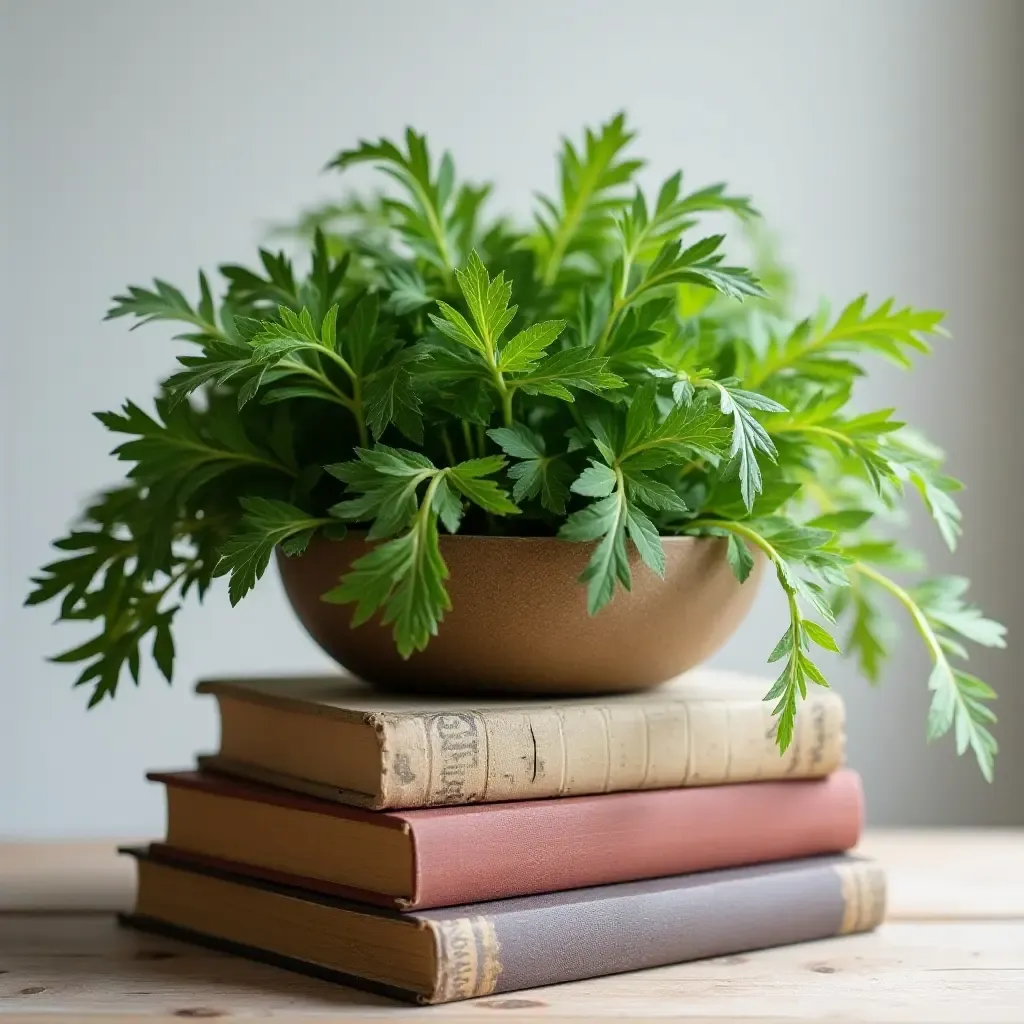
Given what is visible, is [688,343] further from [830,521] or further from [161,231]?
[161,231]

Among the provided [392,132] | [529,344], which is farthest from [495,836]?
[392,132]

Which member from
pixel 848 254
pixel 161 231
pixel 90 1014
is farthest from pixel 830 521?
pixel 161 231

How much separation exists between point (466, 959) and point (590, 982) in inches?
3.1

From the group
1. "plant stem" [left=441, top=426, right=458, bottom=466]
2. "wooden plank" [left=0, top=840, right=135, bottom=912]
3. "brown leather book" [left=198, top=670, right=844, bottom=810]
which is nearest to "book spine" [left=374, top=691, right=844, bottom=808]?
"brown leather book" [left=198, top=670, right=844, bottom=810]

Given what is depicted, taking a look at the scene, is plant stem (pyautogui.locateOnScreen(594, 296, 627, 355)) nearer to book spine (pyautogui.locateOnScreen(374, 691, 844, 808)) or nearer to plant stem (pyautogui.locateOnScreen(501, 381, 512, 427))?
plant stem (pyautogui.locateOnScreen(501, 381, 512, 427))

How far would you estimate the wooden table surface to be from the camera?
0.63m

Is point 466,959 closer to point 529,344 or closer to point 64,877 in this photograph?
point 529,344

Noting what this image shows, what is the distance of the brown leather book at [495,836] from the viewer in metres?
0.65

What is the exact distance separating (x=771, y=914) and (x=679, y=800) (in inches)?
3.3

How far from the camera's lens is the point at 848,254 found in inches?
56.4

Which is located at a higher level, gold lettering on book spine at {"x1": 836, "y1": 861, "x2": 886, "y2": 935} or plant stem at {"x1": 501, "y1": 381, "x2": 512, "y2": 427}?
plant stem at {"x1": 501, "y1": 381, "x2": 512, "y2": 427}

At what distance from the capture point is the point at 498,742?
68cm

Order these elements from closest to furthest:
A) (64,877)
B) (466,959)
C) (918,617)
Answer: (466,959)
(918,617)
(64,877)

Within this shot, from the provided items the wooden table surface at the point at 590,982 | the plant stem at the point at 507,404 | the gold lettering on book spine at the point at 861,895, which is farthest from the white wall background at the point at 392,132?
the plant stem at the point at 507,404
